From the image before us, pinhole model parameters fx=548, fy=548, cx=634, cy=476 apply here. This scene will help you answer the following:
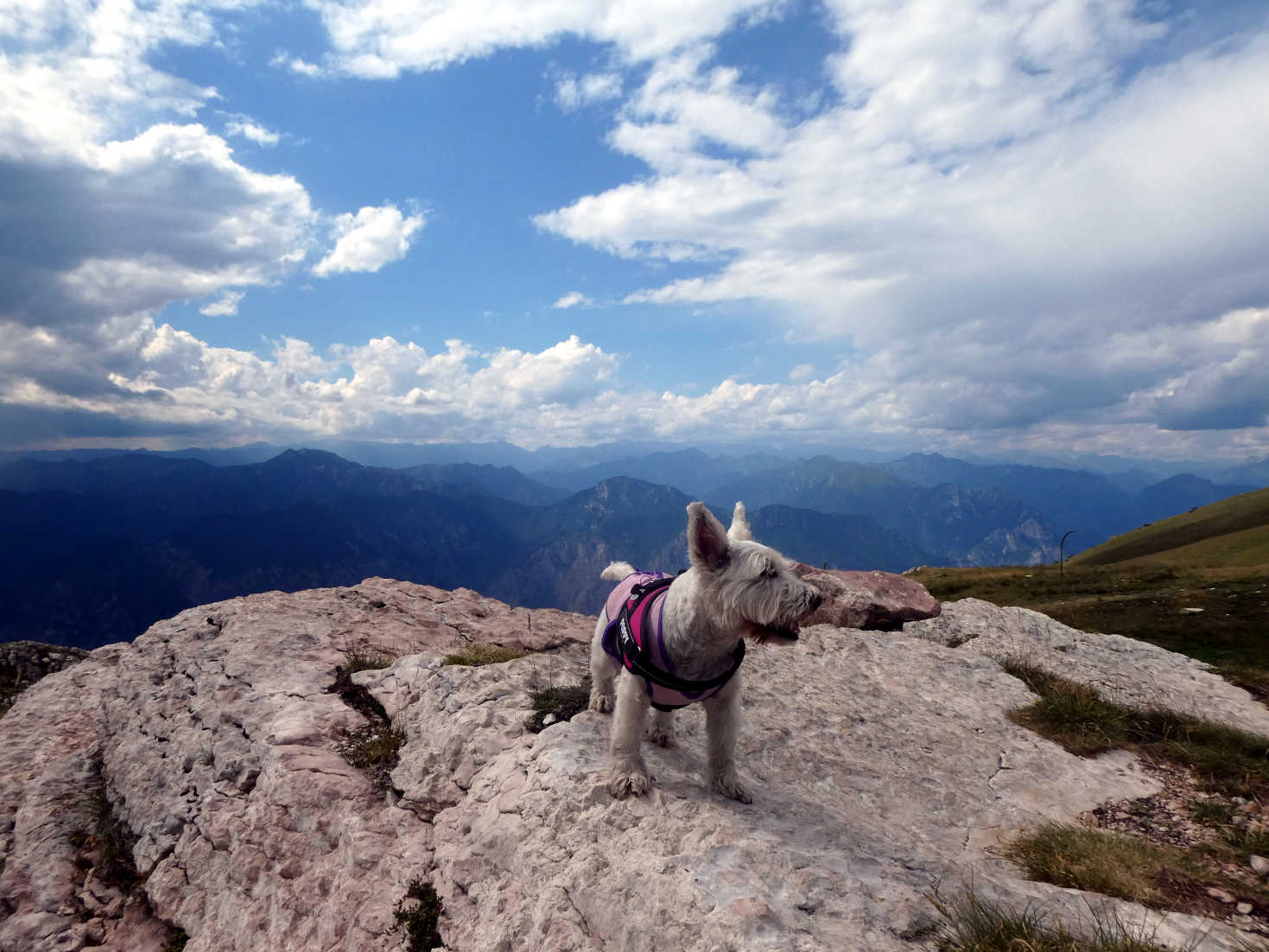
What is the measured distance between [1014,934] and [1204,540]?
132096 millimetres

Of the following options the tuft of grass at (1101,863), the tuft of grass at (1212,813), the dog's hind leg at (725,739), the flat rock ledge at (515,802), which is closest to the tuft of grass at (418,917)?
the flat rock ledge at (515,802)

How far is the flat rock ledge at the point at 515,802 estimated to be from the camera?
4641mm

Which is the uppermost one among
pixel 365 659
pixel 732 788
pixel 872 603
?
pixel 732 788

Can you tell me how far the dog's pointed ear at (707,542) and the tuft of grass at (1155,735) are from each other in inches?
287

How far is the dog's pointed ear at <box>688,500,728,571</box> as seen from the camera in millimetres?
6090

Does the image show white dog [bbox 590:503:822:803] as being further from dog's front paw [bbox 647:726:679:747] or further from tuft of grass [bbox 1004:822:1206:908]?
tuft of grass [bbox 1004:822:1206:908]

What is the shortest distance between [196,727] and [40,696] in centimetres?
707

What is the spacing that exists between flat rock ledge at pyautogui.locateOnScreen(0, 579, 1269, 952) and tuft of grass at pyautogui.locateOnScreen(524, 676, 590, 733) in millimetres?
210

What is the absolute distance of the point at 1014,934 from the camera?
367 centimetres

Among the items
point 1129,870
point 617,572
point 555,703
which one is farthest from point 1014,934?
point 617,572

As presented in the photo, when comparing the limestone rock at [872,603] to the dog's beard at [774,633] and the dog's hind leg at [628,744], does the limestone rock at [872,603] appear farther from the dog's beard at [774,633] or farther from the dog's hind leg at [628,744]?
the dog's hind leg at [628,744]

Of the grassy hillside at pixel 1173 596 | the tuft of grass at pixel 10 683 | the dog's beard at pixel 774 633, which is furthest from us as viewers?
the grassy hillside at pixel 1173 596

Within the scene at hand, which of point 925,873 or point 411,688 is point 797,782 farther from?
point 411,688

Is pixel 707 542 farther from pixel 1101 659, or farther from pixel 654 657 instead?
pixel 1101 659
